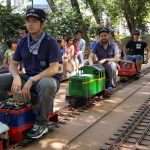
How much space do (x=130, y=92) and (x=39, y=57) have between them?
475cm

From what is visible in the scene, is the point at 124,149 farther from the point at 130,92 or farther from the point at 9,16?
the point at 9,16

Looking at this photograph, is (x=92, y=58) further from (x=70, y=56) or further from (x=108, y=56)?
(x=70, y=56)

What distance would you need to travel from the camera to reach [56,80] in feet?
19.9

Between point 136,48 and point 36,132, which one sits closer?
point 36,132

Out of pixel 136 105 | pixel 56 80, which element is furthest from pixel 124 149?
pixel 136 105

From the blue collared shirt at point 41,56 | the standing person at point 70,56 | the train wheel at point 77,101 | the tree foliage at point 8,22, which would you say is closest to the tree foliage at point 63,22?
the tree foliage at point 8,22

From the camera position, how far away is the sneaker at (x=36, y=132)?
19.1ft

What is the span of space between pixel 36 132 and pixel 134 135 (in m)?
1.51

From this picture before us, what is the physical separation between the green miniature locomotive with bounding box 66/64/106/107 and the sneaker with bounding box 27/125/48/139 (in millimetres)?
2377

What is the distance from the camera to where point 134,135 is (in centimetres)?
644

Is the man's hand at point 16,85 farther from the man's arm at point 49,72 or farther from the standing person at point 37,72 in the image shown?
the man's arm at point 49,72

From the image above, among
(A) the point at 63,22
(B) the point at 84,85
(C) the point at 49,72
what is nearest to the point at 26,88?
(C) the point at 49,72

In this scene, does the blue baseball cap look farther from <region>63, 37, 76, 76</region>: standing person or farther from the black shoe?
<region>63, 37, 76, 76</region>: standing person

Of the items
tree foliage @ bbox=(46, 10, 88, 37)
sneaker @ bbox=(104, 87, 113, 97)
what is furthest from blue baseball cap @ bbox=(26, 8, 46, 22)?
tree foliage @ bbox=(46, 10, 88, 37)
